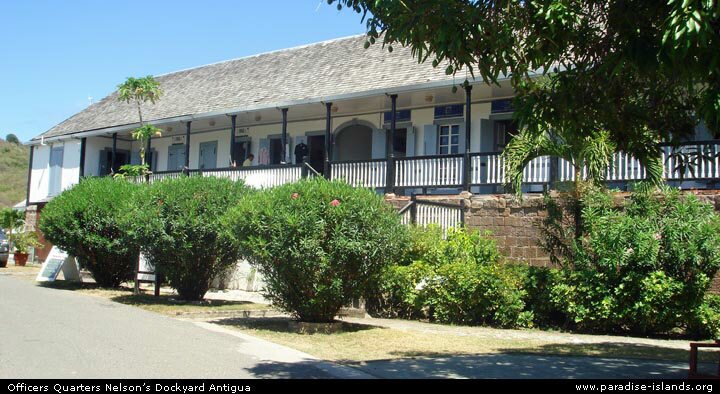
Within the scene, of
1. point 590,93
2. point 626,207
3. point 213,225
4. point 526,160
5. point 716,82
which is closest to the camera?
point 716,82

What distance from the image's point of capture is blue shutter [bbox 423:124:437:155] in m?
20.3

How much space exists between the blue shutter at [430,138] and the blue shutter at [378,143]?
147 centimetres

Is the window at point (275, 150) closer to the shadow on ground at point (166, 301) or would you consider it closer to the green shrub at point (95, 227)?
the green shrub at point (95, 227)

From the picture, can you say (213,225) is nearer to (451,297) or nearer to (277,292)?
(277,292)

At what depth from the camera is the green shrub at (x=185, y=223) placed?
14.6 metres

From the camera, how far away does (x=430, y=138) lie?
20.4m

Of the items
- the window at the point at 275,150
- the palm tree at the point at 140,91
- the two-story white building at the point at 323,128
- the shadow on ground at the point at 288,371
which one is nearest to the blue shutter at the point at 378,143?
the two-story white building at the point at 323,128

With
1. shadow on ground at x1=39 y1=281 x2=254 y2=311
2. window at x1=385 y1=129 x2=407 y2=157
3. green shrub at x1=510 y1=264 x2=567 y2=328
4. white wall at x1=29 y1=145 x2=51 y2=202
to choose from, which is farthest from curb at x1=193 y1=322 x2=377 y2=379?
white wall at x1=29 y1=145 x2=51 y2=202

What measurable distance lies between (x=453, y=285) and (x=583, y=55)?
229 inches

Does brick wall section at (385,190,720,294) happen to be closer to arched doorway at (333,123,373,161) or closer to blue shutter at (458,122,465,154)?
blue shutter at (458,122,465,154)

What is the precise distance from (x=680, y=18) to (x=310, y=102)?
15082 millimetres

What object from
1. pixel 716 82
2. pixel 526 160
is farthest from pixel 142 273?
pixel 716 82

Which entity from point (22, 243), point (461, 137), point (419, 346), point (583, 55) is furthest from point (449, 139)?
point (22, 243)

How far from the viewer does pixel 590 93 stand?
8.16 meters
